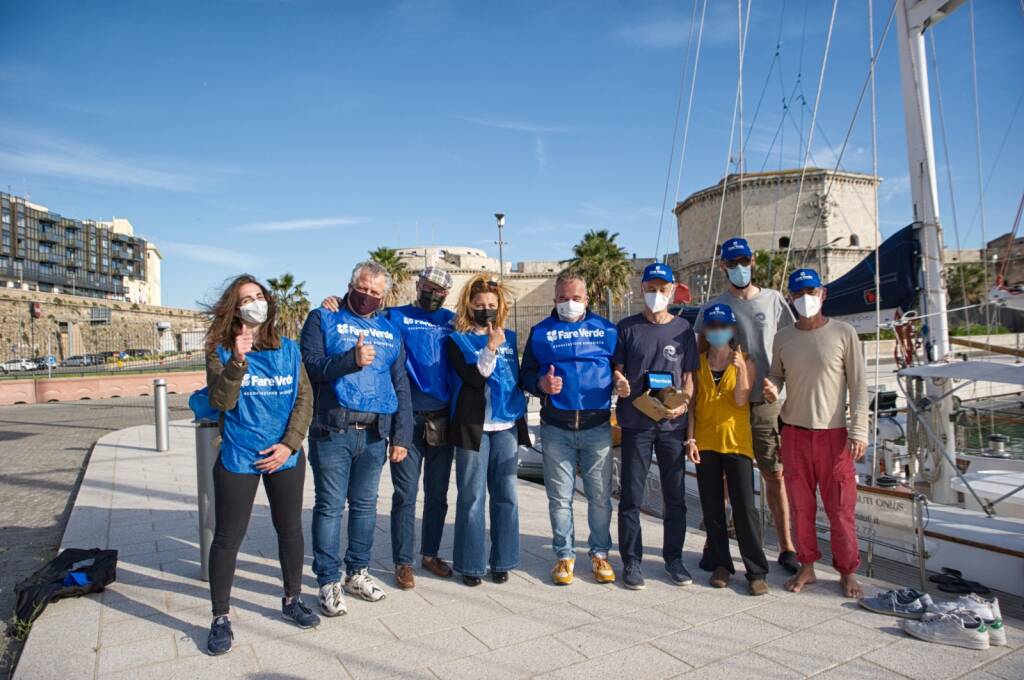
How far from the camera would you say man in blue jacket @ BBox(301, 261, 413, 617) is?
12.1 ft

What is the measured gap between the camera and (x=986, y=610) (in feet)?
10.8

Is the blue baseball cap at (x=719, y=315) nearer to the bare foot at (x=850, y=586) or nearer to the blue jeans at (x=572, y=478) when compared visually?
the blue jeans at (x=572, y=478)

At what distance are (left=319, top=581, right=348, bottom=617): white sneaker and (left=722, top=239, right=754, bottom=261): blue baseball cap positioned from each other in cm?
328

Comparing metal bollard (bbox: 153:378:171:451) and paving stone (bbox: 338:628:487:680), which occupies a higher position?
metal bollard (bbox: 153:378:171:451)

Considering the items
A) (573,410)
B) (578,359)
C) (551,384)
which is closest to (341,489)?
(551,384)

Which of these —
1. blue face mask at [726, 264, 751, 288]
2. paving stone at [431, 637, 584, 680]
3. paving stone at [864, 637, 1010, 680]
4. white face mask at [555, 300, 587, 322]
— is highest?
blue face mask at [726, 264, 751, 288]

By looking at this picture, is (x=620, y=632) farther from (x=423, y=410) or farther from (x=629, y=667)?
(x=423, y=410)

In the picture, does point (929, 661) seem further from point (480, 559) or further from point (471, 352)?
point (471, 352)

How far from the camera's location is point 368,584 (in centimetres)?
387

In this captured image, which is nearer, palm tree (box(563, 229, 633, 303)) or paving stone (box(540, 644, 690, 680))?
paving stone (box(540, 644, 690, 680))

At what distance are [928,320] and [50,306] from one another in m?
65.5

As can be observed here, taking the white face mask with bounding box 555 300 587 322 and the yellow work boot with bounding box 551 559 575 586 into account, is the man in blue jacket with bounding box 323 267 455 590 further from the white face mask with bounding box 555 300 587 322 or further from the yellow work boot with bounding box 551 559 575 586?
the yellow work boot with bounding box 551 559 575 586

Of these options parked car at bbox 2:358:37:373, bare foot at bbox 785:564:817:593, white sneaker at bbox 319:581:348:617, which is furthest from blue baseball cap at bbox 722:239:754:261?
parked car at bbox 2:358:37:373

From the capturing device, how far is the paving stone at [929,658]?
2904mm
